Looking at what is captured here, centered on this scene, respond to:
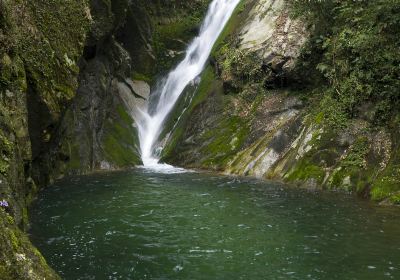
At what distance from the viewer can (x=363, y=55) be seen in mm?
23547

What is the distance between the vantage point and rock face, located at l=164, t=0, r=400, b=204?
68.9 feet

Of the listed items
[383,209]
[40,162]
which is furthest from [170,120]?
[383,209]

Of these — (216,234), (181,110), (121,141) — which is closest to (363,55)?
(216,234)

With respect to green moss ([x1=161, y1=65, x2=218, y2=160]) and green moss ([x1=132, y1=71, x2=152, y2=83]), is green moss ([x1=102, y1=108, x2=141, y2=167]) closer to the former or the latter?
green moss ([x1=161, y1=65, x2=218, y2=160])

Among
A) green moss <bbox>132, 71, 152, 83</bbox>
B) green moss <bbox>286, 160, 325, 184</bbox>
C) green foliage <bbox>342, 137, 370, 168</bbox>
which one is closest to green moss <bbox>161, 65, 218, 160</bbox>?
green moss <bbox>132, 71, 152, 83</bbox>

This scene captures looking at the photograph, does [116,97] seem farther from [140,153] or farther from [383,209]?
[383,209]

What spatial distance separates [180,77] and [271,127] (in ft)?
60.5

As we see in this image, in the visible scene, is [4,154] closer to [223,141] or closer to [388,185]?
[388,185]

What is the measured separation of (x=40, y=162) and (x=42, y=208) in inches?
240

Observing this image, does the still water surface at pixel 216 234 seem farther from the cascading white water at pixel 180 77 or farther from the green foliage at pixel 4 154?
the cascading white water at pixel 180 77

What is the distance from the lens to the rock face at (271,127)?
2102 cm

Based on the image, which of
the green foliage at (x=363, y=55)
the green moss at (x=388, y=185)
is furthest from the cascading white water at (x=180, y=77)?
the green moss at (x=388, y=185)

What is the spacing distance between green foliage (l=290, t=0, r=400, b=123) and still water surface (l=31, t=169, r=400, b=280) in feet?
19.8

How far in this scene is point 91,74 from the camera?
3638cm
